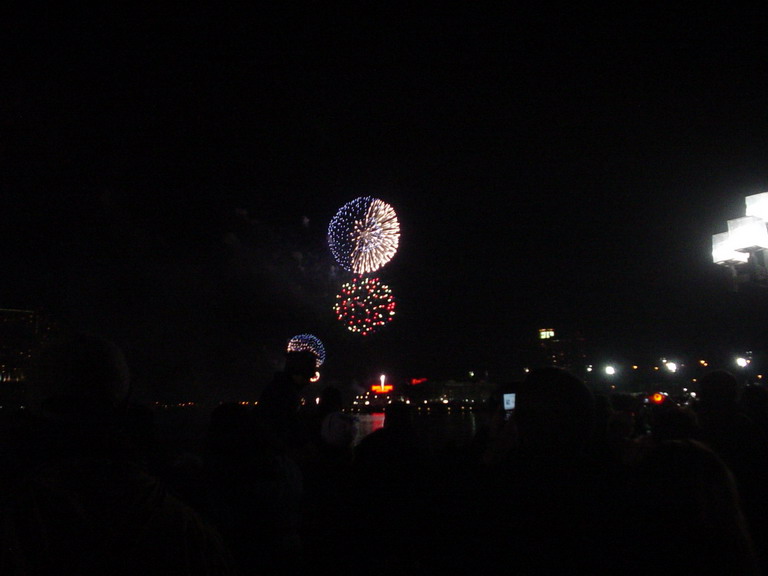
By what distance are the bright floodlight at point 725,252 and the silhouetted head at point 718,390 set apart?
297 inches

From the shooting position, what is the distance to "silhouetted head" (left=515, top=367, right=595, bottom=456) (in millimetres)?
2408

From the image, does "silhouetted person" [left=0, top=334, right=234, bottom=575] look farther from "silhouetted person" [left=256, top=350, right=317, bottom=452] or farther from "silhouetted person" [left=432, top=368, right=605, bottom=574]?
"silhouetted person" [left=256, top=350, right=317, bottom=452]

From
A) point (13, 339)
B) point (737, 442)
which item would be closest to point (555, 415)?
point (737, 442)

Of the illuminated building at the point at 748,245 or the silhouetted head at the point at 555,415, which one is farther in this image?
the illuminated building at the point at 748,245

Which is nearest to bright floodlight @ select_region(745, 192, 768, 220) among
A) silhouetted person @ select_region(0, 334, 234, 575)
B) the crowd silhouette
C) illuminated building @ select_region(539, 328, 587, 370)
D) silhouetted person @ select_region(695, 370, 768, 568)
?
silhouetted person @ select_region(695, 370, 768, 568)

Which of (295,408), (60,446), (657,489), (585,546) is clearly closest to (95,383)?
(60,446)

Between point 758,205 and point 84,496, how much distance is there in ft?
42.1

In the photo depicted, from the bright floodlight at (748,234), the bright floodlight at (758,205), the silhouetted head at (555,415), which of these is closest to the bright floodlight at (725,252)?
the bright floodlight at (748,234)

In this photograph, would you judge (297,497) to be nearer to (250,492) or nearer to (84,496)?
(250,492)

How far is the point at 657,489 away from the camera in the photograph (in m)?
2.35

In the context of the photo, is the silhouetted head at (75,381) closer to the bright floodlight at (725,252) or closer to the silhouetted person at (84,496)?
the silhouetted person at (84,496)

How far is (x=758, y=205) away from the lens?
10.8 meters

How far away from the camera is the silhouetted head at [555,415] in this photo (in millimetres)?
2408

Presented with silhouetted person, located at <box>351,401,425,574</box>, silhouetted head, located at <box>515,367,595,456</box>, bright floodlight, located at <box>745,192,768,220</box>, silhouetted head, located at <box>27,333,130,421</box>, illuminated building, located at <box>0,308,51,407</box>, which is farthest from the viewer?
illuminated building, located at <box>0,308,51,407</box>
